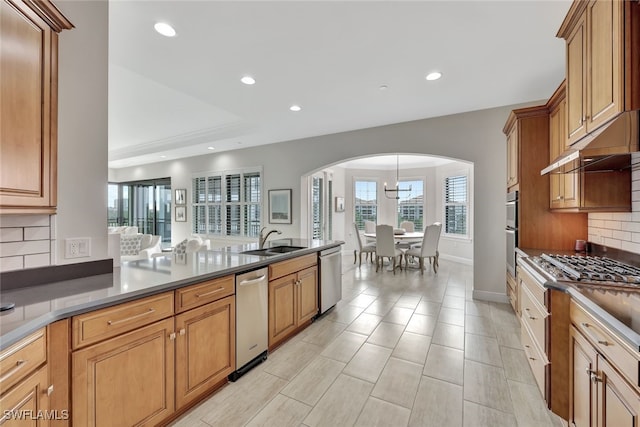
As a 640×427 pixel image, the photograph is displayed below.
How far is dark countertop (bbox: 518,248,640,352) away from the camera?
98 centimetres

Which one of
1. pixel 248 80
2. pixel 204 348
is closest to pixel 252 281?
pixel 204 348

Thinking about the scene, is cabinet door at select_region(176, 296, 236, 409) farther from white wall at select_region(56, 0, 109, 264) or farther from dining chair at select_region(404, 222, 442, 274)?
dining chair at select_region(404, 222, 442, 274)

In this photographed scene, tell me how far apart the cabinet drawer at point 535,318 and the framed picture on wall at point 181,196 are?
7.71 metres

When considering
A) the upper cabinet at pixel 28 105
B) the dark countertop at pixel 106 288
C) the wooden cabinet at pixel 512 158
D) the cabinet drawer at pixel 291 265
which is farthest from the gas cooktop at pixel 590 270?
the upper cabinet at pixel 28 105

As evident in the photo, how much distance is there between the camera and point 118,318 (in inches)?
52.0

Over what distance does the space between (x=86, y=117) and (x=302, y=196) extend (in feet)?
13.7

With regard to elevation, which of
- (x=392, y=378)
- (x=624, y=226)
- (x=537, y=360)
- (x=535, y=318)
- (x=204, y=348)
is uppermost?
(x=624, y=226)

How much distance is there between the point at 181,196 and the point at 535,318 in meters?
7.96

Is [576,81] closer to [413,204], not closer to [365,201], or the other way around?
[413,204]

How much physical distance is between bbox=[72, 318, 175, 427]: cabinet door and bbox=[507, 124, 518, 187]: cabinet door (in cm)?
367

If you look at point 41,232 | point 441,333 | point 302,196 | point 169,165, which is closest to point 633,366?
point 441,333

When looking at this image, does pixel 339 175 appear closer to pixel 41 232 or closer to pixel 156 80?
pixel 156 80

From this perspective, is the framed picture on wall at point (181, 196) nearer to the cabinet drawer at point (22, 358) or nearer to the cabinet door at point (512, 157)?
the cabinet drawer at point (22, 358)

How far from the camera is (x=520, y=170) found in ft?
9.73
